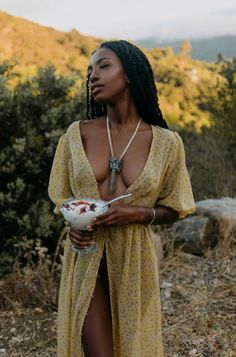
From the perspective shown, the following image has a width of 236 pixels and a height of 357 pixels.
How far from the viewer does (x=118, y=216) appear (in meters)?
2.01

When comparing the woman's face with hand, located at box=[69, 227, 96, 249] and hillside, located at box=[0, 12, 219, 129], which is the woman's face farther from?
hillside, located at box=[0, 12, 219, 129]

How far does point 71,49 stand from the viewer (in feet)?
77.2

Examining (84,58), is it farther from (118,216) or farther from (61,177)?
(118,216)

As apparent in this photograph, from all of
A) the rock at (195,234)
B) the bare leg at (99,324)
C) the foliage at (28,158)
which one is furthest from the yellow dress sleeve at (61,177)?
the rock at (195,234)

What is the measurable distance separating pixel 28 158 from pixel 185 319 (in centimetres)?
187

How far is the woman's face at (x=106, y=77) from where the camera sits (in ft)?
7.01

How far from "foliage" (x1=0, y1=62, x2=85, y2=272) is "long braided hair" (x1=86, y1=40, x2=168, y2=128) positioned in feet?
7.58

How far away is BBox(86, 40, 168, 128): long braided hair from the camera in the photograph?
7.20 ft

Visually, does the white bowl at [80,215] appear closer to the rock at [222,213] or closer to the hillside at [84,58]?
the rock at [222,213]

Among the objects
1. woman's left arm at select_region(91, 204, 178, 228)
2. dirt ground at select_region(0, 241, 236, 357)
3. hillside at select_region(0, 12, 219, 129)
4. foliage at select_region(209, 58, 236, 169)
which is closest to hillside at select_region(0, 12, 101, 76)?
hillside at select_region(0, 12, 219, 129)

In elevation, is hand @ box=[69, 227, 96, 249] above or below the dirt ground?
above

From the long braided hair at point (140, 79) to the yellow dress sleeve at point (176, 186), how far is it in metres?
0.15

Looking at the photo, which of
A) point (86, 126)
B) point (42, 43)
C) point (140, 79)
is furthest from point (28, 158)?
point (42, 43)

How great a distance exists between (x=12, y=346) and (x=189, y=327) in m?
1.25
